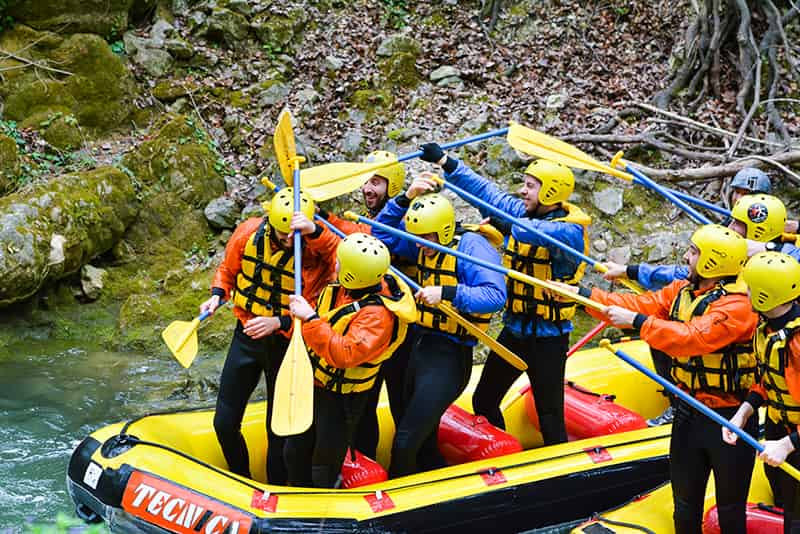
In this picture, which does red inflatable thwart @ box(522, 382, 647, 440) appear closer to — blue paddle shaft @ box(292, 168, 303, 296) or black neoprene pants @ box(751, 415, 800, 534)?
black neoprene pants @ box(751, 415, 800, 534)

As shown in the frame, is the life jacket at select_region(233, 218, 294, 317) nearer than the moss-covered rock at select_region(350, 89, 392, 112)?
Yes

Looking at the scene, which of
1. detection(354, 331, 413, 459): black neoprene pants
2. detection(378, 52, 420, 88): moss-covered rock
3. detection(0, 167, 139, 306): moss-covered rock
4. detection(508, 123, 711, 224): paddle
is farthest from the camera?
detection(378, 52, 420, 88): moss-covered rock

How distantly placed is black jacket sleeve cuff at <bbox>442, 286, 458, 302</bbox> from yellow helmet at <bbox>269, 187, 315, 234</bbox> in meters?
0.76

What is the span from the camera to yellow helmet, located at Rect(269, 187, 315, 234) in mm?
4070

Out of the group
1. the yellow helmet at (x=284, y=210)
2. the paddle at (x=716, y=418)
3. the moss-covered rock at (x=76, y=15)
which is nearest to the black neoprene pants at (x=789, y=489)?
the paddle at (x=716, y=418)

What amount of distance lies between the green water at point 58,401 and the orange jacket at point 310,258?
1702 mm

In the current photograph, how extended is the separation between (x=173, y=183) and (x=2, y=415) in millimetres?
3254

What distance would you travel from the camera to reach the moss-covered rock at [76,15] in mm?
8656

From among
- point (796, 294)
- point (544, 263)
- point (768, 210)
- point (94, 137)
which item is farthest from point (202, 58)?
point (796, 294)

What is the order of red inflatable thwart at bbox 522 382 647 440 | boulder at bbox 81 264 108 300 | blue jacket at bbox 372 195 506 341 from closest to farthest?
blue jacket at bbox 372 195 506 341
red inflatable thwart at bbox 522 382 647 440
boulder at bbox 81 264 108 300

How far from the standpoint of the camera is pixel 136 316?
7402mm

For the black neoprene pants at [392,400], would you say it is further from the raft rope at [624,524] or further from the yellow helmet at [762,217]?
the yellow helmet at [762,217]

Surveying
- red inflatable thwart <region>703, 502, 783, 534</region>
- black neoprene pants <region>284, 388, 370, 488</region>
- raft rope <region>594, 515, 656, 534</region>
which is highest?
black neoprene pants <region>284, 388, 370, 488</region>

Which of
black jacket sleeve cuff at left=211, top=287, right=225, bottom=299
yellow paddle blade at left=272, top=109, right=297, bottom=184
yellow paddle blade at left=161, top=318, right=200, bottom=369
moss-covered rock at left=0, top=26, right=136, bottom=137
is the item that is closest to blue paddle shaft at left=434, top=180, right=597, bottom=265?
yellow paddle blade at left=272, top=109, right=297, bottom=184
